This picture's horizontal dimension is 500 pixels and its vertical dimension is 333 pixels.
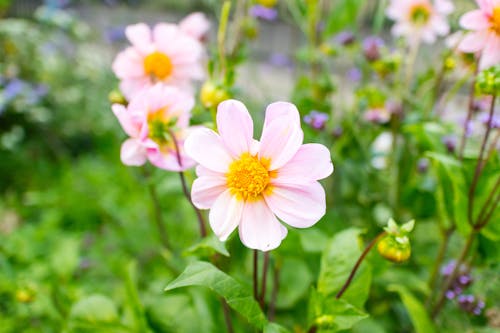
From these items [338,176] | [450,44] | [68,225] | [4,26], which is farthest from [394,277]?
[4,26]

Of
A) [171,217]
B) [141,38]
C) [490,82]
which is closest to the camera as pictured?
[490,82]

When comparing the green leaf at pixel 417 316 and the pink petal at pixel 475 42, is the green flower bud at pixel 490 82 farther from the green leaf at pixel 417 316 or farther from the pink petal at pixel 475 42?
the green leaf at pixel 417 316

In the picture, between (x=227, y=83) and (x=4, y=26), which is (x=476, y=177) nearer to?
(x=227, y=83)

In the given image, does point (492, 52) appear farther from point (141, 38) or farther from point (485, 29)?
point (141, 38)

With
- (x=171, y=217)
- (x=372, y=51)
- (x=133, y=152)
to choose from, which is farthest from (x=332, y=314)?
(x=171, y=217)

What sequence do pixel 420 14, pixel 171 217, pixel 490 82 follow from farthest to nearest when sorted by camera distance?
pixel 171 217 < pixel 420 14 < pixel 490 82

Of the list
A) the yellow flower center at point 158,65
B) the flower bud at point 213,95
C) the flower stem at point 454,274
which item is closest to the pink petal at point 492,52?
the flower stem at point 454,274
